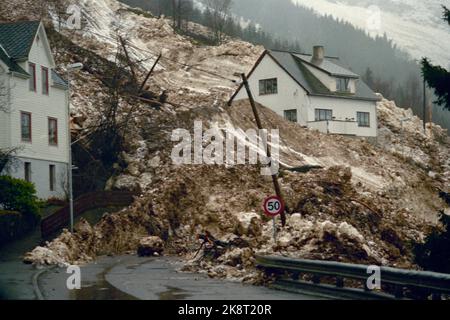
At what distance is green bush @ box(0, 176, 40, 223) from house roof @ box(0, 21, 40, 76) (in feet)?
25.1

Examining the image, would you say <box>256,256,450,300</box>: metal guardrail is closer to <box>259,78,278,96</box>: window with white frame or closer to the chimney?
<box>259,78,278,96</box>: window with white frame

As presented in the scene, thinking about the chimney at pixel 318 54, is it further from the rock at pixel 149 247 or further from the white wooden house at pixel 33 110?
the rock at pixel 149 247

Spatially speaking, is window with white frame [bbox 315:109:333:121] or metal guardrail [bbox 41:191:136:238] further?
window with white frame [bbox 315:109:333:121]

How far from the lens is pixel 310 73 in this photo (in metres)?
75.8

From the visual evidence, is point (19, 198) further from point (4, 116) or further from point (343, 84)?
point (343, 84)

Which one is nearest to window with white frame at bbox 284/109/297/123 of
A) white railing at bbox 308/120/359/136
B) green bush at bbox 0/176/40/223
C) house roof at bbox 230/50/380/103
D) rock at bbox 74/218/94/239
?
white railing at bbox 308/120/359/136

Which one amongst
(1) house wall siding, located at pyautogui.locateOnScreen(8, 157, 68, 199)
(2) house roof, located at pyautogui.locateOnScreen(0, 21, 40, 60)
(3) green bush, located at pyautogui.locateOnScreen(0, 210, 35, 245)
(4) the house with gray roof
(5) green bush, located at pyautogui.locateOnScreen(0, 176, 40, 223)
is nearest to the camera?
(3) green bush, located at pyautogui.locateOnScreen(0, 210, 35, 245)

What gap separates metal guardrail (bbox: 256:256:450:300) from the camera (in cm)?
1894

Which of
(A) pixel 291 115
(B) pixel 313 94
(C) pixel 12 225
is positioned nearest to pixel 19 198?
(C) pixel 12 225

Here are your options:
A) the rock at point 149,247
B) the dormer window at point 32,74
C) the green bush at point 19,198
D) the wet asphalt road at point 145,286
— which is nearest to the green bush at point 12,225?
the green bush at point 19,198

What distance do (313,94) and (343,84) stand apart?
18.6ft

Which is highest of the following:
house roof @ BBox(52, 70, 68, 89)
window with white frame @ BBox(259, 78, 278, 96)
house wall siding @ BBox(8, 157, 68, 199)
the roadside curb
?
window with white frame @ BBox(259, 78, 278, 96)

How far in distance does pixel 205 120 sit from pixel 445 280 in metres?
40.2
